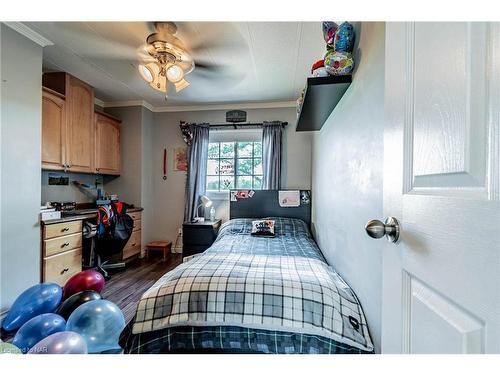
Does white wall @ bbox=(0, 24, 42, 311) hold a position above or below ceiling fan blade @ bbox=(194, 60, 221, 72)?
below

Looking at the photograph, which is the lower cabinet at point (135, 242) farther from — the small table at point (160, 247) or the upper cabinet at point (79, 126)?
the upper cabinet at point (79, 126)

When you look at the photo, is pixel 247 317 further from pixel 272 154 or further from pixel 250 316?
pixel 272 154

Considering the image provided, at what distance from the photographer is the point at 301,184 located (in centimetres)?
349

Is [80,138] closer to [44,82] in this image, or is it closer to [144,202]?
[44,82]

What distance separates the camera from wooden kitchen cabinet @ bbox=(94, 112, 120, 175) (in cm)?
318

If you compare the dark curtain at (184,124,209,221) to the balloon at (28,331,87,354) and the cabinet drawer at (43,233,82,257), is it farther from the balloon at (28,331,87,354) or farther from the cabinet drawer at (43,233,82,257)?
the balloon at (28,331,87,354)

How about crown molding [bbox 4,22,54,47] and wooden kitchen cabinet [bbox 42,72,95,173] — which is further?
wooden kitchen cabinet [bbox 42,72,95,173]

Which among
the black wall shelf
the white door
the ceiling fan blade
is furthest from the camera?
the ceiling fan blade

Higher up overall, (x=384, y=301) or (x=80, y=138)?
(x=80, y=138)

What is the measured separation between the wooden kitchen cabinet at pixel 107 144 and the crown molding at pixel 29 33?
3.68 feet

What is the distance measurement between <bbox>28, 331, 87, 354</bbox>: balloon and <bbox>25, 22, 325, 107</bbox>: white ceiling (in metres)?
2.11

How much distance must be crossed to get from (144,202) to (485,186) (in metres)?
3.92

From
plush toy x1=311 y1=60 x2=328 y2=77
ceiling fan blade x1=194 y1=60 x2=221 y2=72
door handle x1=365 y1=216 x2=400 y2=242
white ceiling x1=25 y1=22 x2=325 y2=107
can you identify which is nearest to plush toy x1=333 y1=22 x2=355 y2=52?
plush toy x1=311 y1=60 x2=328 y2=77
